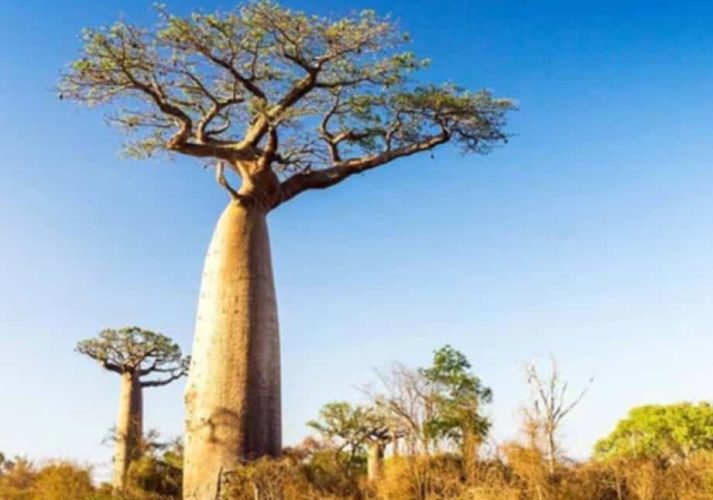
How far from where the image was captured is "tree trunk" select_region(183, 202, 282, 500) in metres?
6.68

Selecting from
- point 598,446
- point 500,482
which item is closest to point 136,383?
point 500,482

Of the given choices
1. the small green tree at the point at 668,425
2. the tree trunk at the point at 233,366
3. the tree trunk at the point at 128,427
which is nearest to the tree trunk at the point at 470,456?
the tree trunk at the point at 233,366

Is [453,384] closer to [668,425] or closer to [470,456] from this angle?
[470,456]

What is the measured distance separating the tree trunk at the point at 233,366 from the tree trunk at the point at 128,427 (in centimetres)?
207

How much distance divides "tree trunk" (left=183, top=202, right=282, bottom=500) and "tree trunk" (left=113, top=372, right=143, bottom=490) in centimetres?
207

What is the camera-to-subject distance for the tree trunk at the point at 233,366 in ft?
21.9

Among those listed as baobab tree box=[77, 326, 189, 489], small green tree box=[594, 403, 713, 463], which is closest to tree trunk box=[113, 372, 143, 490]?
baobab tree box=[77, 326, 189, 489]

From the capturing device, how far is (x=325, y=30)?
7363mm

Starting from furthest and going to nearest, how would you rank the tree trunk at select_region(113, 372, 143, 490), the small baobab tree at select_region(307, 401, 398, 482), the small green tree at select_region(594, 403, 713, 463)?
the small green tree at select_region(594, 403, 713, 463) < the small baobab tree at select_region(307, 401, 398, 482) < the tree trunk at select_region(113, 372, 143, 490)

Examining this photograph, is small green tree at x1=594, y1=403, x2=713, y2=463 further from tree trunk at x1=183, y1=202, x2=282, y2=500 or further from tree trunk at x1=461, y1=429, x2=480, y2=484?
tree trunk at x1=183, y1=202, x2=282, y2=500

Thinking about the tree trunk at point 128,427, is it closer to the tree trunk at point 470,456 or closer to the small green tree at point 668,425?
the tree trunk at point 470,456

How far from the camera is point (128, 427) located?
12.7 m

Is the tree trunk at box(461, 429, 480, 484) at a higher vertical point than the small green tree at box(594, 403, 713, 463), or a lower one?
lower

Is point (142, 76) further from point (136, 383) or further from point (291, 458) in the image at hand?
point (136, 383)
